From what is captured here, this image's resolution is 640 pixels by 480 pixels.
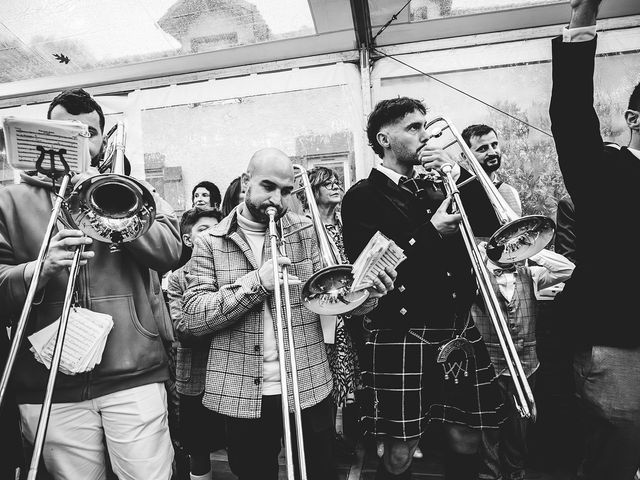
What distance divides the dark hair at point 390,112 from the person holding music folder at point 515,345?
1.23 meters

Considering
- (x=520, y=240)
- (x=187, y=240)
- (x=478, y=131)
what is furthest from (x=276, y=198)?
(x=478, y=131)

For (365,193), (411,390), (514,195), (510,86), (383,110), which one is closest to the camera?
(411,390)

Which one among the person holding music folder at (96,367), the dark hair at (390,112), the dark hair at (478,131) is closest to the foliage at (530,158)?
the dark hair at (478,131)

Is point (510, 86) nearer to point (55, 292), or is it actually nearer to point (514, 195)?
point (514, 195)

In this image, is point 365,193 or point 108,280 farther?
point 365,193

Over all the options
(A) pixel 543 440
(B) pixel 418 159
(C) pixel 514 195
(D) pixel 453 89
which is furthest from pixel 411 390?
(D) pixel 453 89

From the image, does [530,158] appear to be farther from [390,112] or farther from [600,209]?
[600,209]

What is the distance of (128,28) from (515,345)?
4.52m

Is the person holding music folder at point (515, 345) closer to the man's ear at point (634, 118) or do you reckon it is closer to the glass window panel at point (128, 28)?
the man's ear at point (634, 118)

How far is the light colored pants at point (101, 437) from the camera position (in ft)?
6.37

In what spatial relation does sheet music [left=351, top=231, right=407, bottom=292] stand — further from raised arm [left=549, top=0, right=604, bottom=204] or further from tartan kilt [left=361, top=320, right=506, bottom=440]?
raised arm [left=549, top=0, right=604, bottom=204]

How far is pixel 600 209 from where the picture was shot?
6.41ft

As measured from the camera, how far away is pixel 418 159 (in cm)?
279

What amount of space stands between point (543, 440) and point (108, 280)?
3.96m
